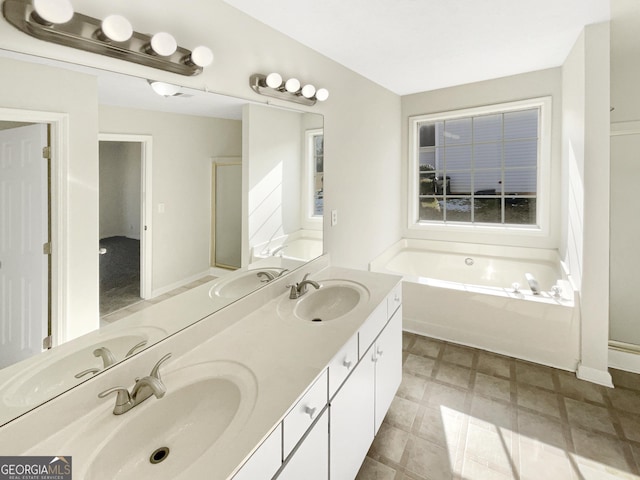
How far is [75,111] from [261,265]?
3.45 ft

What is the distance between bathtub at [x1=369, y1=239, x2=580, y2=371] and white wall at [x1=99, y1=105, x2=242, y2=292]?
2.05 metres

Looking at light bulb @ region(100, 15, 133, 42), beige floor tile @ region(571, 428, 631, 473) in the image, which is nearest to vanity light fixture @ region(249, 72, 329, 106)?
light bulb @ region(100, 15, 133, 42)

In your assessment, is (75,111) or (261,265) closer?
(75,111)

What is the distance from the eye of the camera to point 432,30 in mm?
2100

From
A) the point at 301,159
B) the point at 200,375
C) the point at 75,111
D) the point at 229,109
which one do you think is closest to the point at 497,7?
the point at 301,159

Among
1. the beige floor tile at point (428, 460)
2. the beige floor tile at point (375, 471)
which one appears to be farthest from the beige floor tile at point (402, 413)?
the beige floor tile at point (375, 471)

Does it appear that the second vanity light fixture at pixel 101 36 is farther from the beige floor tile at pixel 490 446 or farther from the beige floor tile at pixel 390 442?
the beige floor tile at pixel 490 446

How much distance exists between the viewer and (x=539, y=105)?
10.5 ft

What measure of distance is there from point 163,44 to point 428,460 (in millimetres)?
2230

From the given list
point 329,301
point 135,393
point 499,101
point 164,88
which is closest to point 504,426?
point 329,301

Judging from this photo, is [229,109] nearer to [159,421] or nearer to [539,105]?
[159,421]

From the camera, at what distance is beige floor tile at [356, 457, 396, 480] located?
1.60m

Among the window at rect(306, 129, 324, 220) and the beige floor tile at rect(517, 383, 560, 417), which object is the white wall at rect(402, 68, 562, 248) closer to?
the beige floor tile at rect(517, 383, 560, 417)

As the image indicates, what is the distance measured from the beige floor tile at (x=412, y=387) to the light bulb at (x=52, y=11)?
2475mm
